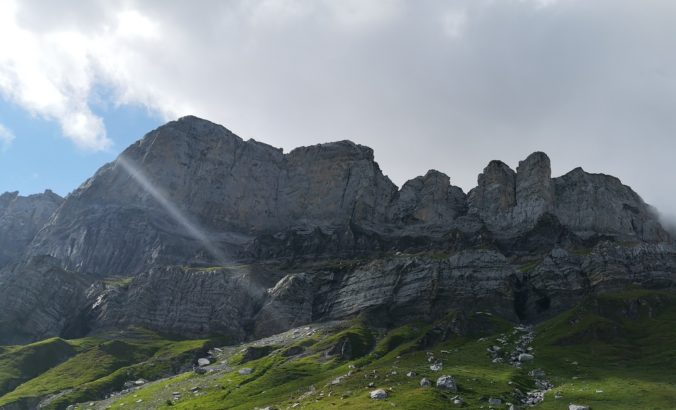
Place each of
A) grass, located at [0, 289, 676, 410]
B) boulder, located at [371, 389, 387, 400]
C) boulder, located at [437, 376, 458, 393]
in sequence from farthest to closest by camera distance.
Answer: boulder, located at [437, 376, 458, 393] < grass, located at [0, 289, 676, 410] < boulder, located at [371, 389, 387, 400]

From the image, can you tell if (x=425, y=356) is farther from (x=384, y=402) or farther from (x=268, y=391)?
(x=384, y=402)

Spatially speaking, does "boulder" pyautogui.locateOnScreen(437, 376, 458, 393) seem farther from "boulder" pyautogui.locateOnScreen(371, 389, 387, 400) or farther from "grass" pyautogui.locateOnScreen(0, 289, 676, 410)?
"boulder" pyautogui.locateOnScreen(371, 389, 387, 400)

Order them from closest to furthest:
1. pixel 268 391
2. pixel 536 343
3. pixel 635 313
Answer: pixel 268 391 → pixel 536 343 → pixel 635 313

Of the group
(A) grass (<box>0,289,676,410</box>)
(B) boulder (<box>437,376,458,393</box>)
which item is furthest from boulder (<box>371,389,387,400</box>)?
(B) boulder (<box>437,376,458,393</box>)

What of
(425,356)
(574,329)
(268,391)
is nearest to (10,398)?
(268,391)

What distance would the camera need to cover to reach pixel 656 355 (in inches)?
5822

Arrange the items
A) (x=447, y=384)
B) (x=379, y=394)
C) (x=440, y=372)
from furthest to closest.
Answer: (x=440, y=372) → (x=447, y=384) → (x=379, y=394)

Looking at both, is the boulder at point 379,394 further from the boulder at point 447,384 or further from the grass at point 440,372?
the boulder at point 447,384

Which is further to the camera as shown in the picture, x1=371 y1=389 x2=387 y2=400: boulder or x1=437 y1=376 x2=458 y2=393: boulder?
x1=437 y1=376 x2=458 y2=393: boulder

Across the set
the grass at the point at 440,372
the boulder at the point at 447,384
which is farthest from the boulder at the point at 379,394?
the boulder at the point at 447,384

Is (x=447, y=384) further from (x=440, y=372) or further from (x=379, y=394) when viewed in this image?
(x=440, y=372)

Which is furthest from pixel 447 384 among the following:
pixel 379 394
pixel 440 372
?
pixel 440 372

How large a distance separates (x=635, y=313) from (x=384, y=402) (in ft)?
361

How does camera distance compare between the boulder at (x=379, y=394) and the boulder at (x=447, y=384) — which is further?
the boulder at (x=447, y=384)
